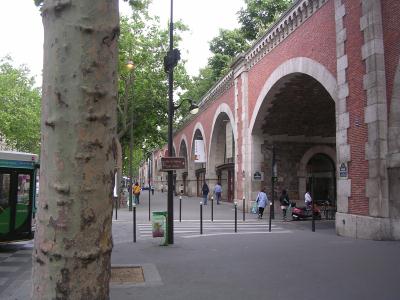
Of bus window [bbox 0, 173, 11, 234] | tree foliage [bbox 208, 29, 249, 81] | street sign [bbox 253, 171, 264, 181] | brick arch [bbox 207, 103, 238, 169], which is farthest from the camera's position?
tree foliage [bbox 208, 29, 249, 81]

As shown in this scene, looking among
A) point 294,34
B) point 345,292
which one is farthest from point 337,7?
point 345,292

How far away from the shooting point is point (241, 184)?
88.1ft

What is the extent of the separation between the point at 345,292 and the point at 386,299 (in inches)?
24.3

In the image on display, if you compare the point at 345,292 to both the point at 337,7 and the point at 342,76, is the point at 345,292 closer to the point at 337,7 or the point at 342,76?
the point at 342,76

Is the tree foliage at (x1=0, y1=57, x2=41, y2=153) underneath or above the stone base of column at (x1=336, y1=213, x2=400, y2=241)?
above

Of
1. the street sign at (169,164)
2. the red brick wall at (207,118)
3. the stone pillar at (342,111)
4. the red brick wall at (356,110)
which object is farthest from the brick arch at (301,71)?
the street sign at (169,164)

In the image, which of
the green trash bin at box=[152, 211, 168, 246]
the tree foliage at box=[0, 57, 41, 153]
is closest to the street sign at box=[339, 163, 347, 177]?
the green trash bin at box=[152, 211, 168, 246]

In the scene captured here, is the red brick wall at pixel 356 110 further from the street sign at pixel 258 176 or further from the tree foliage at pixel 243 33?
the tree foliage at pixel 243 33

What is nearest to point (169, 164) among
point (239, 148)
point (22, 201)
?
point (22, 201)

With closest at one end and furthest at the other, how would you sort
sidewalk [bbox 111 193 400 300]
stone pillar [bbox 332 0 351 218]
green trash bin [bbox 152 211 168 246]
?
sidewalk [bbox 111 193 400 300], green trash bin [bbox 152 211 168 246], stone pillar [bbox 332 0 351 218]

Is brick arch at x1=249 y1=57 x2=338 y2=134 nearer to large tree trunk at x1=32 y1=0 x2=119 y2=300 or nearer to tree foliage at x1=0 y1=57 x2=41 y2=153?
large tree trunk at x1=32 y1=0 x2=119 y2=300

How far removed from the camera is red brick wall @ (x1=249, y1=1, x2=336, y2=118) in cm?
1583

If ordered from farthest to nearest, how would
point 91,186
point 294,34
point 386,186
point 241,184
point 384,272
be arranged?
point 241,184, point 294,34, point 386,186, point 384,272, point 91,186

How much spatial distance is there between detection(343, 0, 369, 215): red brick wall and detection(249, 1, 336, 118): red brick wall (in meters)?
1.31
